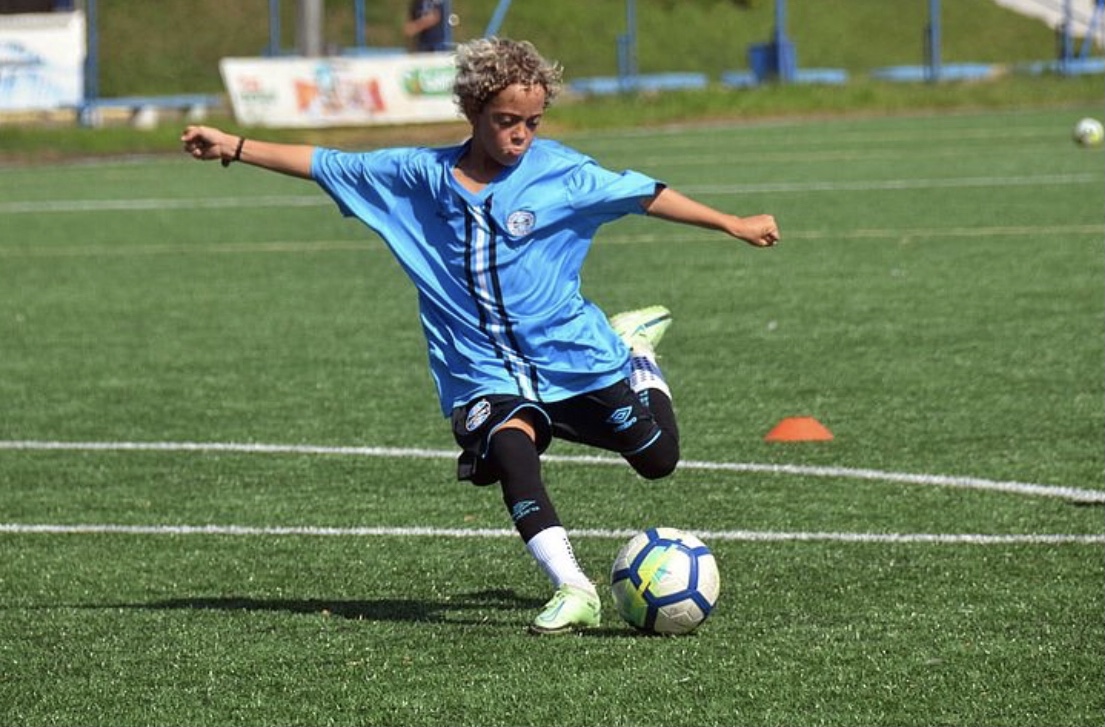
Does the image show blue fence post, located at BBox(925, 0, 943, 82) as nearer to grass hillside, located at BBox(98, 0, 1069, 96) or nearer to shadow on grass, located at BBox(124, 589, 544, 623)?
grass hillside, located at BBox(98, 0, 1069, 96)

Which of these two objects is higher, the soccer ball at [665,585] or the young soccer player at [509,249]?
the young soccer player at [509,249]

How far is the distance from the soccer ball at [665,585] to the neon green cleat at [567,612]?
10 cm

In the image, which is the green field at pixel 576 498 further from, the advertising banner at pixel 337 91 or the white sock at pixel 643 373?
the advertising banner at pixel 337 91

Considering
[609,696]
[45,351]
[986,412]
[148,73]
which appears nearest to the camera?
[609,696]

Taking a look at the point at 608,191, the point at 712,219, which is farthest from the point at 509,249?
the point at 712,219

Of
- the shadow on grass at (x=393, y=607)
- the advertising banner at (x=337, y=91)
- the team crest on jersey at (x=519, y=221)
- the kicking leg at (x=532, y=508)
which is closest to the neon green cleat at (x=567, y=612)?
the kicking leg at (x=532, y=508)

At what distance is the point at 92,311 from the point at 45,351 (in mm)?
1538

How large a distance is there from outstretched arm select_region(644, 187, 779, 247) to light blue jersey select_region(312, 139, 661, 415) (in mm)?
39

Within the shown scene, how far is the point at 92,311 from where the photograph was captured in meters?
12.6

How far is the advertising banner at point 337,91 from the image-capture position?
91.9 feet

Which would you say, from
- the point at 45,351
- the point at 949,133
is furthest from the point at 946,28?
the point at 45,351

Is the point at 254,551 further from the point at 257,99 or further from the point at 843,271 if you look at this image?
the point at 257,99

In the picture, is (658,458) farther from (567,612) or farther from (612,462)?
(612,462)

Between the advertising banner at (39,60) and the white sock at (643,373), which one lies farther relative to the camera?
the advertising banner at (39,60)
